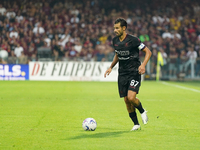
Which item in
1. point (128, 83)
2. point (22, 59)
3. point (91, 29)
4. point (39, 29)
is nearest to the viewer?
point (128, 83)

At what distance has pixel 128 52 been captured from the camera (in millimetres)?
7109

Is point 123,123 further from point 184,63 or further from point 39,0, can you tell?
point 39,0

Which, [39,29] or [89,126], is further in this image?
[39,29]

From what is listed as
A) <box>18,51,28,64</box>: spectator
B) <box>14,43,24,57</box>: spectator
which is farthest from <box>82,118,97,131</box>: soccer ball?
<box>14,43,24,57</box>: spectator

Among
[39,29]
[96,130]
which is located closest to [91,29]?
[39,29]

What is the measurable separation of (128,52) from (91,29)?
22.3m

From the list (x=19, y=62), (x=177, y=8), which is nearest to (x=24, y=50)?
(x=19, y=62)

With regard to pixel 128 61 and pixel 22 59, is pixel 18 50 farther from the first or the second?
pixel 128 61

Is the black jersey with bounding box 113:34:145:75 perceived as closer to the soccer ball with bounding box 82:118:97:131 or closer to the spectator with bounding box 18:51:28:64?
the soccer ball with bounding box 82:118:97:131

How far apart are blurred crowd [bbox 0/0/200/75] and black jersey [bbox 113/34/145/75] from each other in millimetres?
18134

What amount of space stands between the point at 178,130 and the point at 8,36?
74.0 ft

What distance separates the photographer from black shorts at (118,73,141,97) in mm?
7047

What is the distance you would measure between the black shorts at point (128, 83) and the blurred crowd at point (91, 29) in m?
18.2

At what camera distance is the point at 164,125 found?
25.7ft
